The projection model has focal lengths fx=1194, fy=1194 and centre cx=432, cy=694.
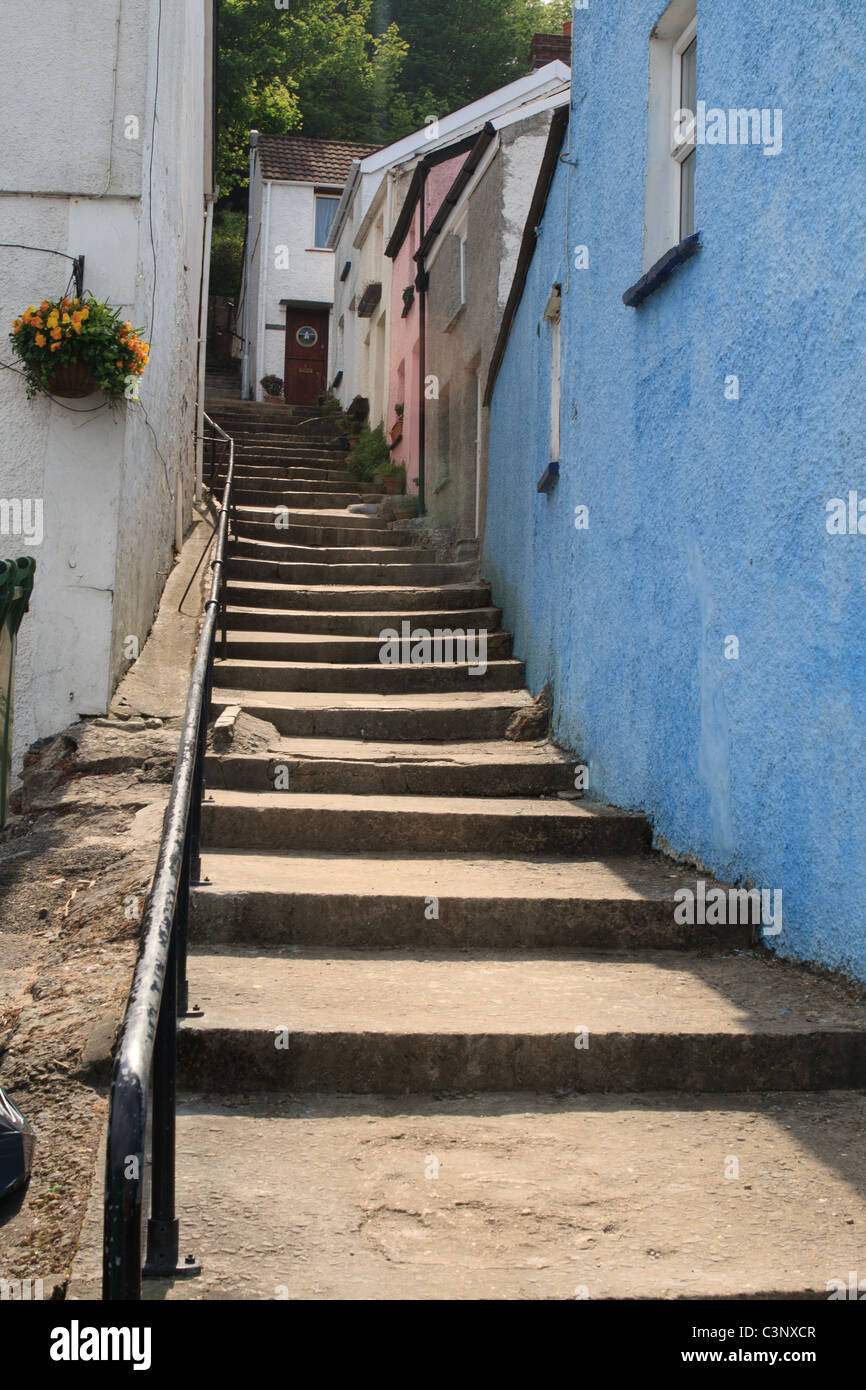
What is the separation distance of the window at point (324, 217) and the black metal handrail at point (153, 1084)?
23.5m

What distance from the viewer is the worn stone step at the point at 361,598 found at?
27.8ft

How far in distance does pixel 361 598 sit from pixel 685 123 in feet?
13.9

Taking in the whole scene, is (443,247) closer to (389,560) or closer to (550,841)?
(389,560)

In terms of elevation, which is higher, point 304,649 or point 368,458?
point 368,458

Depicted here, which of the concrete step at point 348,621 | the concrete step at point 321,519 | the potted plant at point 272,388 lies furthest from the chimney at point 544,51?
the potted plant at point 272,388

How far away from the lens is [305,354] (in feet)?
82.5

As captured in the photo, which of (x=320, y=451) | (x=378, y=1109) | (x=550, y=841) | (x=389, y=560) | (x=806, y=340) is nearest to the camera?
(x=378, y=1109)

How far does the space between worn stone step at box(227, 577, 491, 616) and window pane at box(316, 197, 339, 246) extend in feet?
61.0

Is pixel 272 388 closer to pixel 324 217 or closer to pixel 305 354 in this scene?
pixel 305 354

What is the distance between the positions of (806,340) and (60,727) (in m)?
3.97

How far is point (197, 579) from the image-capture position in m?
8.23

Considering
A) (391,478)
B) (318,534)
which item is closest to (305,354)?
(391,478)

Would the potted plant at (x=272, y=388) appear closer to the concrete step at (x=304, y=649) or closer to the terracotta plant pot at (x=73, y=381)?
the concrete step at (x=304, y=649)
